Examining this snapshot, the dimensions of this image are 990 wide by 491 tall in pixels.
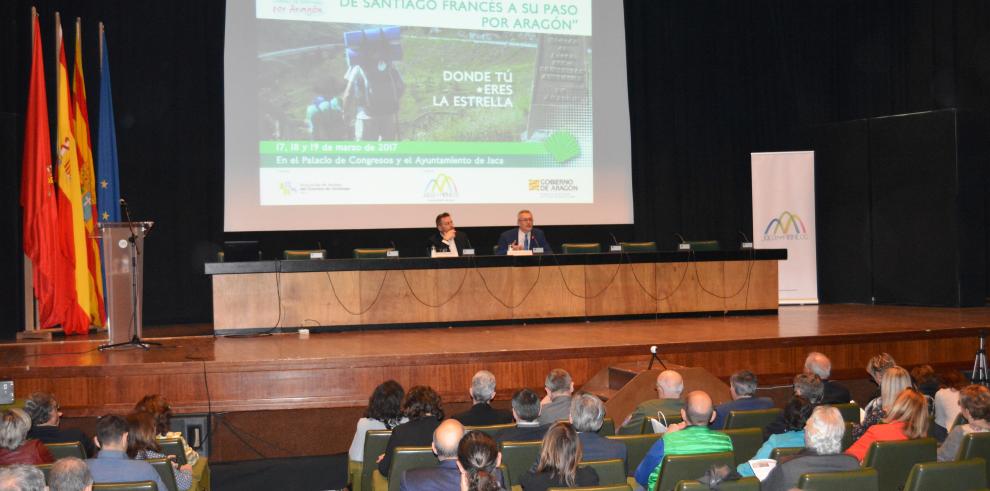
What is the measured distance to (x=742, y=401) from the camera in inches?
193

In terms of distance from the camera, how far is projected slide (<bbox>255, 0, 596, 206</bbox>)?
9.73 m

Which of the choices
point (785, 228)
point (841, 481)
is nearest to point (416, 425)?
point (841, 481)

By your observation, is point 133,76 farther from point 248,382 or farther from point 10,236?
point 248,382

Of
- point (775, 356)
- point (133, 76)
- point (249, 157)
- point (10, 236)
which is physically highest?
point (133, 76)

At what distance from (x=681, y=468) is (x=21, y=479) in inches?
92.8

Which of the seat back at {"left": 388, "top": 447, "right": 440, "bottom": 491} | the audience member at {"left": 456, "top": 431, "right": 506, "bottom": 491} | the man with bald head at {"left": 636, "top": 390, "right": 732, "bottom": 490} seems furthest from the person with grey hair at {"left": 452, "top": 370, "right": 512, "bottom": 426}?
the audience member at {"left": 456, "top": 431, "right": 506, "bottom": 491}

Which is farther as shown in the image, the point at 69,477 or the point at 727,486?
the point at 727,486

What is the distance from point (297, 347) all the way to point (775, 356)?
4.04 meters

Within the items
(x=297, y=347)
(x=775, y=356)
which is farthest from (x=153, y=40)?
(x=775, y=356)

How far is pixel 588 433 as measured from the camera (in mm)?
3916

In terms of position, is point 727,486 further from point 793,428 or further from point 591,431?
point 793,428

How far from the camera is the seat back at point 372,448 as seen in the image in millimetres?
4535

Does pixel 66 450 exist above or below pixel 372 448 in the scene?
above

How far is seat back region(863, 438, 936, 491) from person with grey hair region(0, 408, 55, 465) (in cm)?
372
